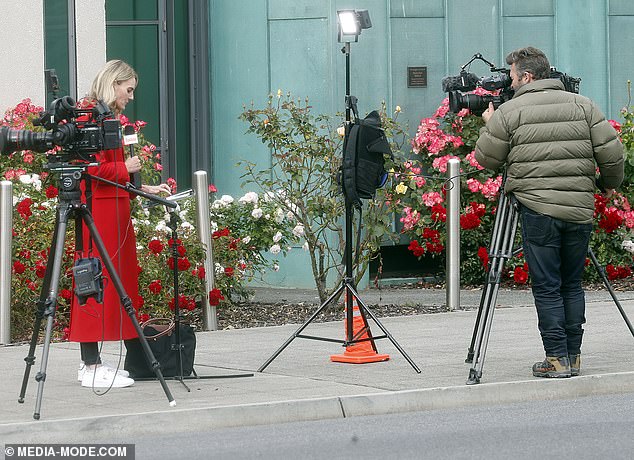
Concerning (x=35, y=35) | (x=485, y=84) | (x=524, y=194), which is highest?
(x=35, y=35)

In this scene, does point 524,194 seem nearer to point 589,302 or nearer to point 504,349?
point 504,349

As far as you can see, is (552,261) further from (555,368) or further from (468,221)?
(468,221)

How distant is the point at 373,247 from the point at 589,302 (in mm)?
2331

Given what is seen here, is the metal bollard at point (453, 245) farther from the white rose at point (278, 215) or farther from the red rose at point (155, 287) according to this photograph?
the red rose at point (155, 287)

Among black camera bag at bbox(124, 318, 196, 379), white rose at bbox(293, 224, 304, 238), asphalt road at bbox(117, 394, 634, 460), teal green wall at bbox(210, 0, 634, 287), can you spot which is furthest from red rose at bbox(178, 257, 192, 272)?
teal green wall at bbox(210, 0, 634, 287)

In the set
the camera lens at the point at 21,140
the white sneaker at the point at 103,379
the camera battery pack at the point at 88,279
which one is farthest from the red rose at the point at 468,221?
the camera lens at the point at 21,140

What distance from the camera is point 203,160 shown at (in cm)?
1638

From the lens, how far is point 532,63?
903 centimetres

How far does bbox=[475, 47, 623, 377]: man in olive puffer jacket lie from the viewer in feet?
28.9

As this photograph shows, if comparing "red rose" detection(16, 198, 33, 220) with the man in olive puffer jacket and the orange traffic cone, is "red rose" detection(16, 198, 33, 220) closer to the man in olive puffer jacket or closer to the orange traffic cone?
the orange traffic cone

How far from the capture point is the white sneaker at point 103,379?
8875mm

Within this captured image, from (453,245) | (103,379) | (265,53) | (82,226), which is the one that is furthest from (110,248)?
(265,53)

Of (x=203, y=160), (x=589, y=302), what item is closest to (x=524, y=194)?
(x=589, y=302)

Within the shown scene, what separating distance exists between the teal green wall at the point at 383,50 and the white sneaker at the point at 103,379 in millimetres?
6579
